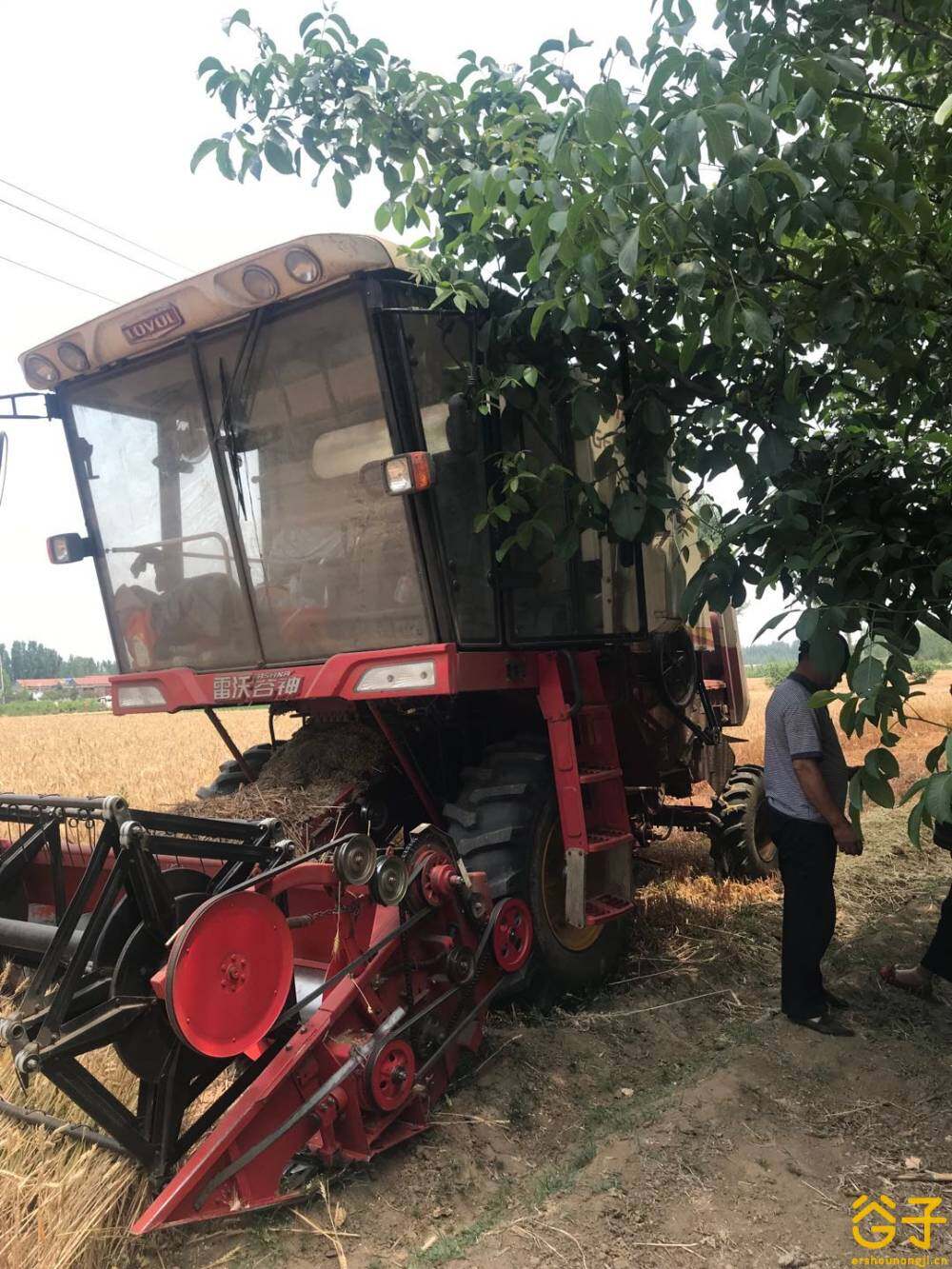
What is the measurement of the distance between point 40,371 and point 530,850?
311cm

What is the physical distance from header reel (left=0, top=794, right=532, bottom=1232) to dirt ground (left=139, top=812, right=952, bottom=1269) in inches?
6.5

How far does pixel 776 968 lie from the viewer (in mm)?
5066

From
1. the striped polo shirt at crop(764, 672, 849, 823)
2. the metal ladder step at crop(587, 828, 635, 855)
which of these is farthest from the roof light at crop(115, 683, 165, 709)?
the striped polo shirt at crop(764, 672, 849, 823)

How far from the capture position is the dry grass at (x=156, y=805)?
264 cm

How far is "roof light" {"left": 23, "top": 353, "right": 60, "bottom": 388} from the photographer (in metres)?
4.63

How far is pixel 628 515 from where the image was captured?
4035mm

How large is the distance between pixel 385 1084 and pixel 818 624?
194cm

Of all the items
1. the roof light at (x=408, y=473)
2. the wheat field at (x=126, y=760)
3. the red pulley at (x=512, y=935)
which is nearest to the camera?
the red pulley at (x=512, y=935)

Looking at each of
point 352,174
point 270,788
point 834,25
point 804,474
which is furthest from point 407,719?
point 834,25

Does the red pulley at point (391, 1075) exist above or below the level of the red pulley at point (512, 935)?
below

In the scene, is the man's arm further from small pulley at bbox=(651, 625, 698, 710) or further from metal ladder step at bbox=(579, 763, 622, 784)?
small pulley at bbox=(651, 625, 698, 710)

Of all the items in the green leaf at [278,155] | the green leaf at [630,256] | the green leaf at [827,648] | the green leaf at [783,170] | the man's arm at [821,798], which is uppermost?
the green leaf at [278,155]

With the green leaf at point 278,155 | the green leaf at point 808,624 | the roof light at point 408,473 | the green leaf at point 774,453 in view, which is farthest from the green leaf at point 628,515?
the green leaf at point 278,155

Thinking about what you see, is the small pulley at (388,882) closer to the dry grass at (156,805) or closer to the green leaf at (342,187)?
the dry grass at (156,805)
